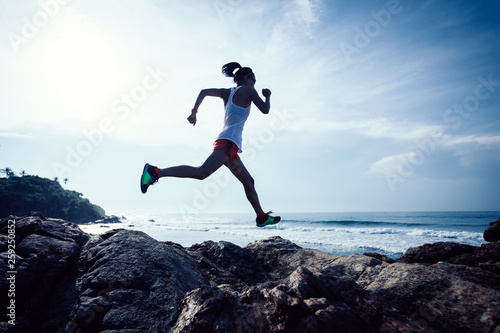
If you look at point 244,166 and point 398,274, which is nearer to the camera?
point 398,274

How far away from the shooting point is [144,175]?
338 cm

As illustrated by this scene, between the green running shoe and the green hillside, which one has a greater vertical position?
the green hillside

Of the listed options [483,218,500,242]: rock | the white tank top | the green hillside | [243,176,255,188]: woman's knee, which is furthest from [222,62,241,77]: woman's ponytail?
the green hillside

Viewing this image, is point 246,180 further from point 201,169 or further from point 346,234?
point 346,234

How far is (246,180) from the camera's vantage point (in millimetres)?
3693

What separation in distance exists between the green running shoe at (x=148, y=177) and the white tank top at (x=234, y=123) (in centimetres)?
101

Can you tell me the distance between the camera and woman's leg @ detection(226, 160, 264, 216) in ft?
11.7

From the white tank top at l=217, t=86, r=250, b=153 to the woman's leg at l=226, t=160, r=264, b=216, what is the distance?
229 mm

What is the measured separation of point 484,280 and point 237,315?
75.6 inches

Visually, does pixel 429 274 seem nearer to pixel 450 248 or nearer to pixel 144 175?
pixel 450 248

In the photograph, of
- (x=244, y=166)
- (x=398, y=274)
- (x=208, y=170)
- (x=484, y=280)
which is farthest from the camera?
(x=244, y=166)

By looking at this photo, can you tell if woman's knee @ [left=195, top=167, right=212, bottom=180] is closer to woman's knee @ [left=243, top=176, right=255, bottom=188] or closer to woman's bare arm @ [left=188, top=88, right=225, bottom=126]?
woman's knee @ [left=243, top=176, right=255, bottom=188]

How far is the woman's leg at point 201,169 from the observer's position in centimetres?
318

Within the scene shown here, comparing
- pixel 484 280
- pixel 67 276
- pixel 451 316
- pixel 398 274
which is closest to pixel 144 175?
pixel 67 276
